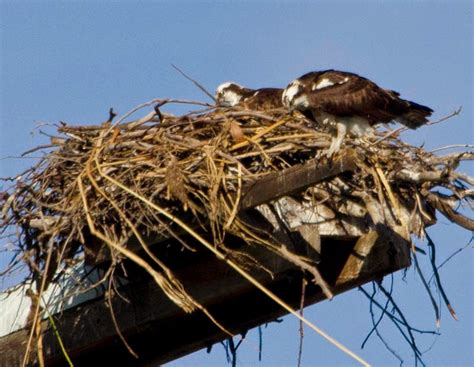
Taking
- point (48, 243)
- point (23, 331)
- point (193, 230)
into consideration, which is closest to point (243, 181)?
point (193, 230)

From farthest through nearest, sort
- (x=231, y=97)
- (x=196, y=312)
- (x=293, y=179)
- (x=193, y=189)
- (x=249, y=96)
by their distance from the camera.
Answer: (x=231, y=97), (x=249, y=96), (x=196, y=312), (x=193, y=189), (x=293, y=179)

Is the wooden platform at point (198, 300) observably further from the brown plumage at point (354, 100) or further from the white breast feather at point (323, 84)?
the white breast feather at point (323, 84)

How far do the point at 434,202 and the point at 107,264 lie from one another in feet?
5.45

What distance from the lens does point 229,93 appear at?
28.7ft

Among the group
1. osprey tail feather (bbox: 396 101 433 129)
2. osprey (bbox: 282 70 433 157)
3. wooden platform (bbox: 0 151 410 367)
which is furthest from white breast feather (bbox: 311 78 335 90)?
wooden platform (bbox: 0 151 410 367)

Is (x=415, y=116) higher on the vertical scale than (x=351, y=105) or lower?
lower

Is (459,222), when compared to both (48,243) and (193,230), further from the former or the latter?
(48,243)

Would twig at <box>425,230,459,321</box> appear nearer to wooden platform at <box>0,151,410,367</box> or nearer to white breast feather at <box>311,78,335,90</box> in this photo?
wooden platform at <box>0,151,410,367</box>

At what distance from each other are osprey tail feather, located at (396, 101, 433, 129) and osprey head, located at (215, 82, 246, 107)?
274cm

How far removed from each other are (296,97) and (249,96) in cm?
208

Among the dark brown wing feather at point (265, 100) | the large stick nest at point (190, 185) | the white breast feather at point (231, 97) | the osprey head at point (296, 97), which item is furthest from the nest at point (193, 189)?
the white breast feather at point (231, 97)

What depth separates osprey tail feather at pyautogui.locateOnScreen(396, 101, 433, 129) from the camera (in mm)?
5848

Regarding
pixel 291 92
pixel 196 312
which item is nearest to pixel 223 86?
pixel 291 92

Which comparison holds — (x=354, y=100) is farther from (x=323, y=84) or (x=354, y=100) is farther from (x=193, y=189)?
(x=193, y=189)
